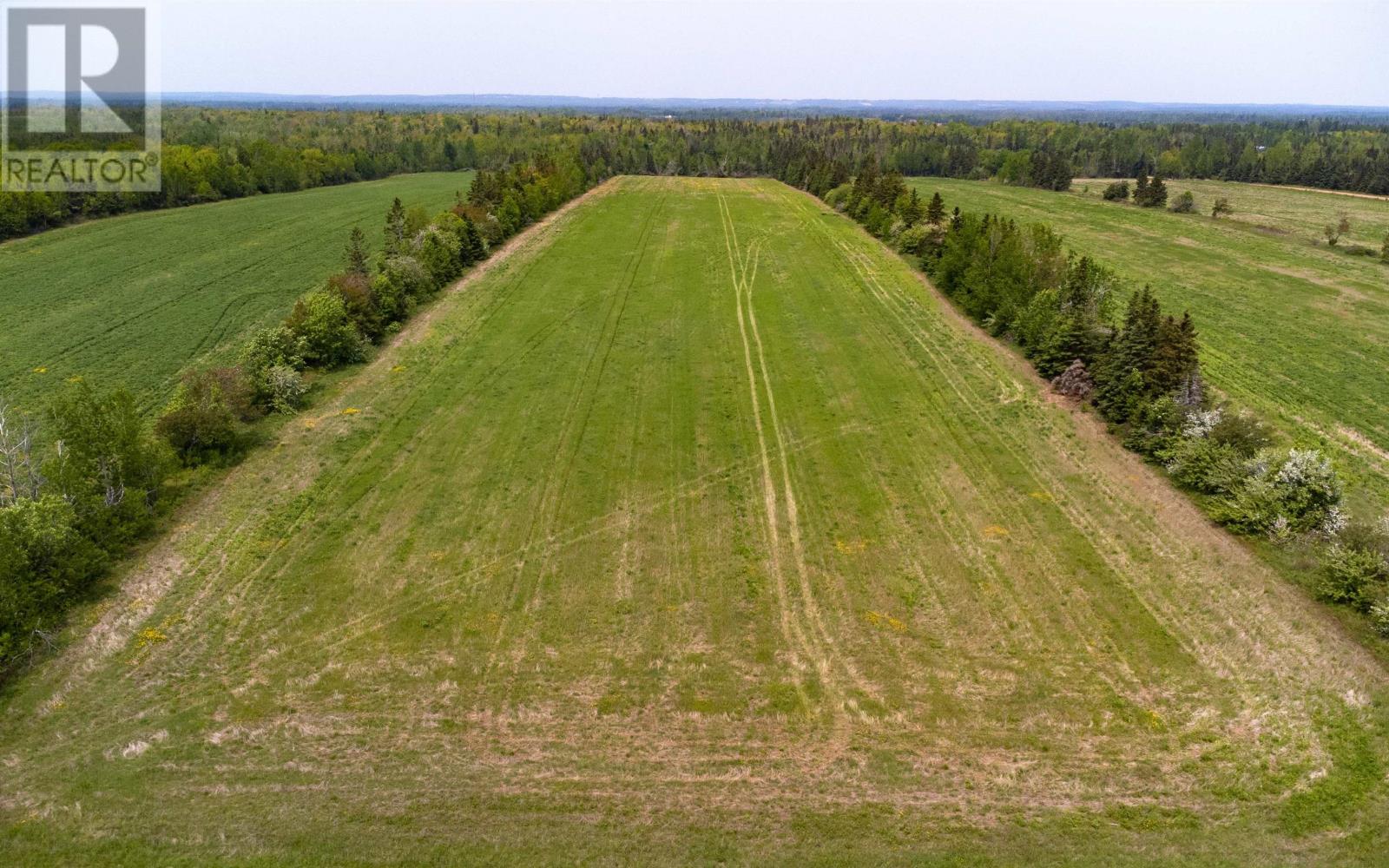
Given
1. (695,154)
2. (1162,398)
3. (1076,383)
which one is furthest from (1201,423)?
(695,154)

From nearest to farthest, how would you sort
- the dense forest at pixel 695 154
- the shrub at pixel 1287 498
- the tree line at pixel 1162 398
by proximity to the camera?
1. the tree line at pixel 1162 398
2. the shrub at pixel 1287 498
3. the dense forest at pixel 695 154

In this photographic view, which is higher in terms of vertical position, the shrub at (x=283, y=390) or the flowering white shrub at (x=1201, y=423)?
the flowering white shrub at (x=1201, y=423)

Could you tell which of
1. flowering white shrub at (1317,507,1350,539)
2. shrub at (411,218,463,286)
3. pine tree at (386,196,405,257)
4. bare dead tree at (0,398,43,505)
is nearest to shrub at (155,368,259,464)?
bare dead tree at (0,398,43,505)

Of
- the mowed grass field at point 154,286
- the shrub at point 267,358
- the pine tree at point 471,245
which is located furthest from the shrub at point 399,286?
the mowed grass field at point 154,286

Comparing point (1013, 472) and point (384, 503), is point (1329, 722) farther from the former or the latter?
point (384, 503)

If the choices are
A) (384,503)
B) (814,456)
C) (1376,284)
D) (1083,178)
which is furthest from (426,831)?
(1083,178)

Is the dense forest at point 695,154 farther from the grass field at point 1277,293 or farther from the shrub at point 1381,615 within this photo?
the shrub at point 1381,615
